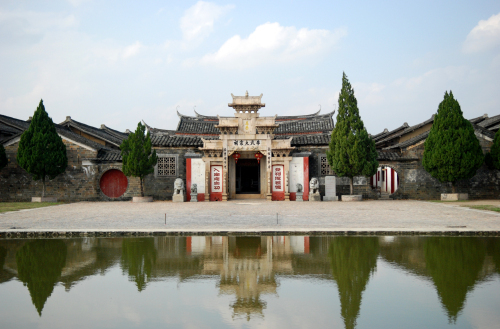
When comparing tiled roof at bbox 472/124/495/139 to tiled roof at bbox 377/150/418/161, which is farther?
tiled roof at bbox 377/150/418/161

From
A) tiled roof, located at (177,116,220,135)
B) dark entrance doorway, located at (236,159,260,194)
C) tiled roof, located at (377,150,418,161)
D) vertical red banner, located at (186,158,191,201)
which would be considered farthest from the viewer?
dark entrance doorway, located at (236,159,260,194)

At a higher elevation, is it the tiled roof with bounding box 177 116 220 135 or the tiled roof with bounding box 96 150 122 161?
the tiled roof with bounding box 177 116 220 135

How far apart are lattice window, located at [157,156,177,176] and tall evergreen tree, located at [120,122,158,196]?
1834 millimetres

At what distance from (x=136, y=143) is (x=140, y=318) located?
19790 mm

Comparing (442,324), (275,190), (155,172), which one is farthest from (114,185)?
(442,324)

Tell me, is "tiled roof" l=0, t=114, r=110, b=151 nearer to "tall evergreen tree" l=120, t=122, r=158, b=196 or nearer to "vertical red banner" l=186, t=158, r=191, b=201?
"tall evergreen tree" l=120, t=122, r=158, b=196

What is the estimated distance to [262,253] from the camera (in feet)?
25.2

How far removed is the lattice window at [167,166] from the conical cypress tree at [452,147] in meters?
15.3

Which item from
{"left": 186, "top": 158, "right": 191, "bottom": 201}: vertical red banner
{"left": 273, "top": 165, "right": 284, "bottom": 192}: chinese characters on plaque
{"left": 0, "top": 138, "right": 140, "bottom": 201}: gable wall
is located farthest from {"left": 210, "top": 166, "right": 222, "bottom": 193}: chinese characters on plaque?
{"left": 0, "top": 138, "right": 140, "bottom": 201}: gable wall

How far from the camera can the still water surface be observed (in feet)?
14.4

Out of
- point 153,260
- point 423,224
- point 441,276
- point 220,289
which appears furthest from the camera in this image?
point 423,224

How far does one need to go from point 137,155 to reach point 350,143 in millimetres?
12146

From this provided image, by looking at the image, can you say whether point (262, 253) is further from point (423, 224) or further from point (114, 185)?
point (114, 185)

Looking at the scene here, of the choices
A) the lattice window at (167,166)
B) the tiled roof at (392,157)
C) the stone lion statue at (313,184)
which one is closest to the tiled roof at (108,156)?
the lattice window at (167,166)
